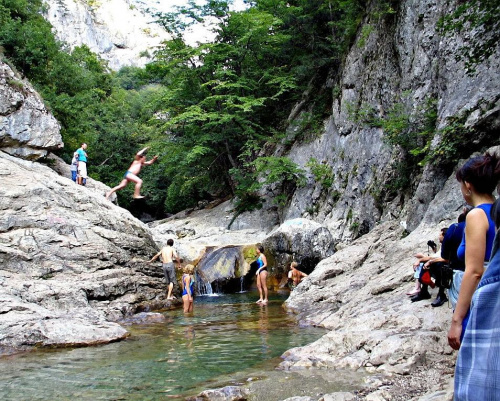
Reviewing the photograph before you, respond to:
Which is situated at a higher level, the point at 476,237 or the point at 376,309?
the point at 476,237

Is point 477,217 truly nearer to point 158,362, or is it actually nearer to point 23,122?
point 158,362

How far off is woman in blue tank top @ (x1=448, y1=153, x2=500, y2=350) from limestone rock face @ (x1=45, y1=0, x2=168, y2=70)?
281ft

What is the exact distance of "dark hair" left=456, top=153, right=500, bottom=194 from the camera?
2.61 metres

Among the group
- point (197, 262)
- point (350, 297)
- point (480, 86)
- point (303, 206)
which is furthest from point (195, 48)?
point (350, 297)

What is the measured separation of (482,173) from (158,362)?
5.52 meters

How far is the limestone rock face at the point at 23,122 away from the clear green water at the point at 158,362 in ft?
42.5

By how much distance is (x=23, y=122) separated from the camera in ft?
62.8

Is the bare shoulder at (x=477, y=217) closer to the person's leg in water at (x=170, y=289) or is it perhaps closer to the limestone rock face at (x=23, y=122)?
the person's leg in water at (x=170, y=289)

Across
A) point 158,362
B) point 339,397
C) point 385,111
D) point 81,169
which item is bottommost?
point 158,362

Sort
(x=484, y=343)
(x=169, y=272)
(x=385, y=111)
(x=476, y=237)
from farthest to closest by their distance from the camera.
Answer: (x=385, y=111)
(x=169, y=272)
(x=476, y=237)
(x=484, y=343)

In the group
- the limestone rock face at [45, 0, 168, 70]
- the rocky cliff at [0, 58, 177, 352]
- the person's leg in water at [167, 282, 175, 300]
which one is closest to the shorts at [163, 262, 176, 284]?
the person's leg in water at [167, 282, 175, 300]

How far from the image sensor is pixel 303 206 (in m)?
22.3

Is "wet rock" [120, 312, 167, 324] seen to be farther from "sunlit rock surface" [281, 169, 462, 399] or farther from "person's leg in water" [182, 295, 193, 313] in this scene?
"sunlit rock surface" [281, 169, 462, 399]

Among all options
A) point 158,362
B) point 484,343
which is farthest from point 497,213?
point 158,362
